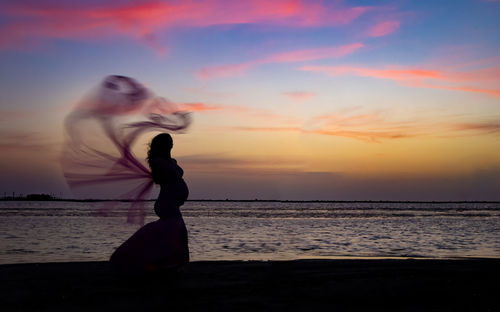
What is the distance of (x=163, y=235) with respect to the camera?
384 inches

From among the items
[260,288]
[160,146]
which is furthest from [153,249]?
[260,288]

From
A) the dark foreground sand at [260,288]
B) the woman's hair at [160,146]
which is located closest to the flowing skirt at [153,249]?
the dark foreground sand at [260,288]

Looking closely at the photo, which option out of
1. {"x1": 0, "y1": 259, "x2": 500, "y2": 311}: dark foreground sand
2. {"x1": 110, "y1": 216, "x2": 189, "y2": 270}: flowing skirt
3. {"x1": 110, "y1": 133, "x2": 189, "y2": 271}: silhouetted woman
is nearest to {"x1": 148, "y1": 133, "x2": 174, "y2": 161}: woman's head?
{"x1": 110, "y1": 133, "x2": 189, "y2": 271}: silhouetted woman

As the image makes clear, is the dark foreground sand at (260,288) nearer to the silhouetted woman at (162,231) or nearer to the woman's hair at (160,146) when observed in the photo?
the silhouetted woman at (162,231)

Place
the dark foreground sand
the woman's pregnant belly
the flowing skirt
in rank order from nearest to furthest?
the dark foreground sand < the flowing skirt < the woman's pregnant belly

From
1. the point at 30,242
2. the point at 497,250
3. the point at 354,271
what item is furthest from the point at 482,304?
the point at 30,242

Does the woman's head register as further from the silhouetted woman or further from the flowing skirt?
the flowing skirt

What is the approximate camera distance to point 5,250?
64.3ft

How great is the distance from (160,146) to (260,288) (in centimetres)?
339

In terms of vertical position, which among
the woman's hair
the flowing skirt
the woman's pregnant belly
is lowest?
the flowing skirt

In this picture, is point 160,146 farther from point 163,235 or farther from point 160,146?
point 163,235

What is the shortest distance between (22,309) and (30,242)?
17.4 metres

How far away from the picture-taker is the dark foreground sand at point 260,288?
757 centimetres

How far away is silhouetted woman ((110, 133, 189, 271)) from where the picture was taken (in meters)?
9.59
